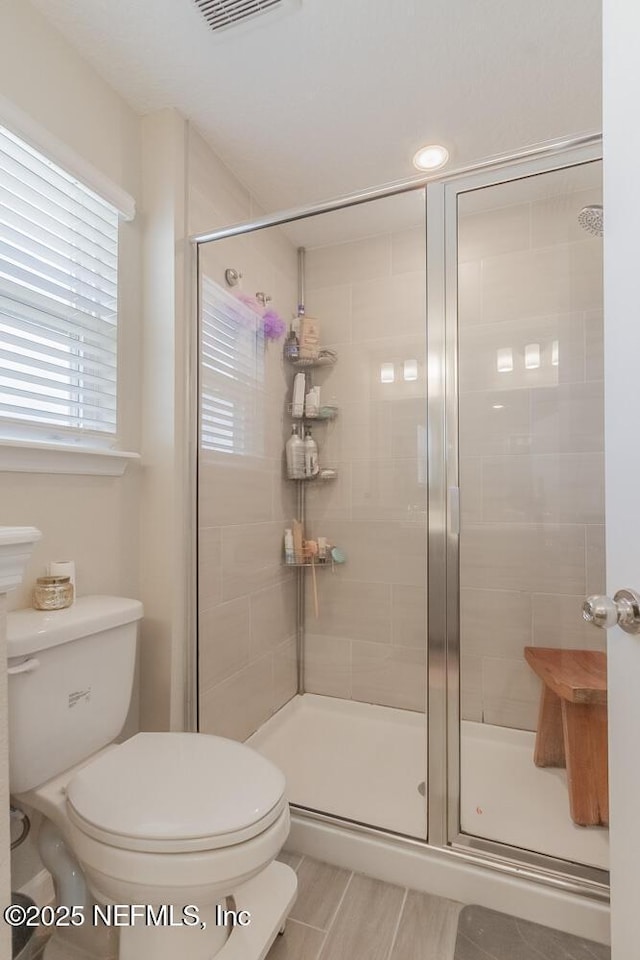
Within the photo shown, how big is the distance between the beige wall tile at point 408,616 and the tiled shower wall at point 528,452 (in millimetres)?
230

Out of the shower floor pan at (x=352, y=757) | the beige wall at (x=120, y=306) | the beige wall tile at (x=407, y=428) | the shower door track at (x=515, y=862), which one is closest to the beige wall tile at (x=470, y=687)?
the shower floor pan at (x=352, y=757)

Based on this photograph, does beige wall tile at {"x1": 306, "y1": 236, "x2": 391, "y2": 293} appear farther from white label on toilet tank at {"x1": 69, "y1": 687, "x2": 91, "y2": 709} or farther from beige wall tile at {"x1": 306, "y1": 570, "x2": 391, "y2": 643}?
white label on toilet tank at {"x1": 69, "y1": 687, "x2": 91, "y2": 709}

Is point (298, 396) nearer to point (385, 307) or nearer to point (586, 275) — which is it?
point (385, 307)

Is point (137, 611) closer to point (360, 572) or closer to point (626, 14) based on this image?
point (360, 572)

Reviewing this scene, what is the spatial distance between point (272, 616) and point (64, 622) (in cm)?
103

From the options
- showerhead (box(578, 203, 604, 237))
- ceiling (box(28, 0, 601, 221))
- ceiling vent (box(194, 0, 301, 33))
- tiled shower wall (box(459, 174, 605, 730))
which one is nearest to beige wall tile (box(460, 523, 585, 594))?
tiled shower wall (box(459, 174, 605, 730))

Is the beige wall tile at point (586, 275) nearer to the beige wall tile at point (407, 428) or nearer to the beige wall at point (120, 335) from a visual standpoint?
the beige wall tile at point (407, 428)

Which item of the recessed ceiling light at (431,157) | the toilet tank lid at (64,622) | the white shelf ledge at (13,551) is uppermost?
the recessed ceiling light at (431,157)

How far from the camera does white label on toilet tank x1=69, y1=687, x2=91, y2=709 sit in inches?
42.6

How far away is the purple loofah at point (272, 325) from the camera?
1.95 metres

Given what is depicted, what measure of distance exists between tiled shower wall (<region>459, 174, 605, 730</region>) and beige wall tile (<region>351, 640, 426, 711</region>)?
10.4 inches

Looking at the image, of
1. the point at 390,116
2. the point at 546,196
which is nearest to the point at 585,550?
the point at 546,196

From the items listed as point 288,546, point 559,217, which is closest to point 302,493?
point 288,546

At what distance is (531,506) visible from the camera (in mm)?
1717
